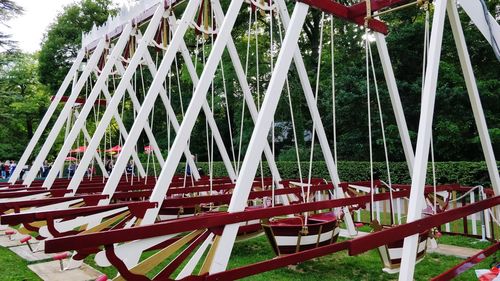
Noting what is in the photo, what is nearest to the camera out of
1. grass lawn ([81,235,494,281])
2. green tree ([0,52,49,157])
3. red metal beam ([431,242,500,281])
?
red metal beam ([431,242,500,281])

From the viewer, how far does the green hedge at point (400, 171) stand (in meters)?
12.8

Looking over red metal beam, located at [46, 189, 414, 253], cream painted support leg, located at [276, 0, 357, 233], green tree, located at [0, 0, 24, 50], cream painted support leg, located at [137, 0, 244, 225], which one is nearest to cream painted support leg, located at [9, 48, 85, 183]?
cream painted support leg, located at [137, 0, 244, 225]

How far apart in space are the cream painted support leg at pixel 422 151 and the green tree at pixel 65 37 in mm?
30023

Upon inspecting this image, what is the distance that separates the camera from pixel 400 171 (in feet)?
47.7

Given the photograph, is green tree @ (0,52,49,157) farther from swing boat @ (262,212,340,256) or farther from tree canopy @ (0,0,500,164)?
swing boat @ (262,212,340,256)

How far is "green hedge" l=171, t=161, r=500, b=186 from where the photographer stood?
12797 mm

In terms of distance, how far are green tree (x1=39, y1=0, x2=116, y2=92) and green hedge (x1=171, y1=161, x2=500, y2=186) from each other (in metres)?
20.1

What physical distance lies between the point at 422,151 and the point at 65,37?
105 ft

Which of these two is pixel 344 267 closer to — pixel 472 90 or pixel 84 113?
pixel 472 90

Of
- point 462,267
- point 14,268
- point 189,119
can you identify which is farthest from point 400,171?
point 14,268

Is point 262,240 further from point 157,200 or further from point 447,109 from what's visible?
point 447,109

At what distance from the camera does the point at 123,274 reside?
2.95 metres

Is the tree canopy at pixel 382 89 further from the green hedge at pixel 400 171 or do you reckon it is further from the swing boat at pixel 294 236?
the swing boat at pixel 294 236

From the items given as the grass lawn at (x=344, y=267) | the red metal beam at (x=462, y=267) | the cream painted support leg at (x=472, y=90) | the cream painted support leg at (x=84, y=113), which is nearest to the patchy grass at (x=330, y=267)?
the grass lawn at (x=344, y=267)
